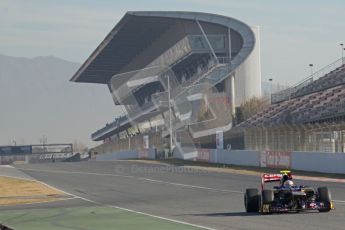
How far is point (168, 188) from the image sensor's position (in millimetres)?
28719

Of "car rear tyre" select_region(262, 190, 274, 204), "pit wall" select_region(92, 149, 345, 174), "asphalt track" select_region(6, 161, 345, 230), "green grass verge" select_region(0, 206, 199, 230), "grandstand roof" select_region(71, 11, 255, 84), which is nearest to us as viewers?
"asphalt track" select_region(6, 161, 345, 230)

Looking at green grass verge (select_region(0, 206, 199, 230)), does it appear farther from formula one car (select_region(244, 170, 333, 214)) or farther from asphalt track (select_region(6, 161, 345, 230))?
formula one car (select_region(244, 170, 333, 214))

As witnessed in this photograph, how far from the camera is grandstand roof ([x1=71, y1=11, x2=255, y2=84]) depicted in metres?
82.4

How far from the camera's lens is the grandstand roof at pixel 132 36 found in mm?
82375

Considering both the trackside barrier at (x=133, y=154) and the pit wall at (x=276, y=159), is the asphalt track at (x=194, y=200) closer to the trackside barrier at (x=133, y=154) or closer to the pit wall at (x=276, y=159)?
the pit wall at (x=276, y=159)

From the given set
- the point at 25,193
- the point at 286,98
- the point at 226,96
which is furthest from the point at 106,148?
the point at 25,193

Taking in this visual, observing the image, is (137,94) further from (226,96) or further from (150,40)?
(226,96)

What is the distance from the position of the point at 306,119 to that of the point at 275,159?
9.27m

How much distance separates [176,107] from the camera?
246 feet

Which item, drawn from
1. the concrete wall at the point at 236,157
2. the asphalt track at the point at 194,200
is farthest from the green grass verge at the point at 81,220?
the concrete wall at the point at 236,157

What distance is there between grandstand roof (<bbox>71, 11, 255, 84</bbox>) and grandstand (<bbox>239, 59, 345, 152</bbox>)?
643 inches

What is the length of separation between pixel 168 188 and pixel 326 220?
1493 centimetres

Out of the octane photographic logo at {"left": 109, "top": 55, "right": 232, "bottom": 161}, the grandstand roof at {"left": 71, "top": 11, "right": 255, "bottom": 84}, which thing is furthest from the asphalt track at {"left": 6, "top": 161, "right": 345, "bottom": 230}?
the grandstand roof at {"left": 71, "top": 11, "right": 255, "bottom": 84}

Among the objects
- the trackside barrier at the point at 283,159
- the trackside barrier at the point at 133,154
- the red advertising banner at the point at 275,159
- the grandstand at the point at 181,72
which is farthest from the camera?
the grandstand at the point at 181,72
